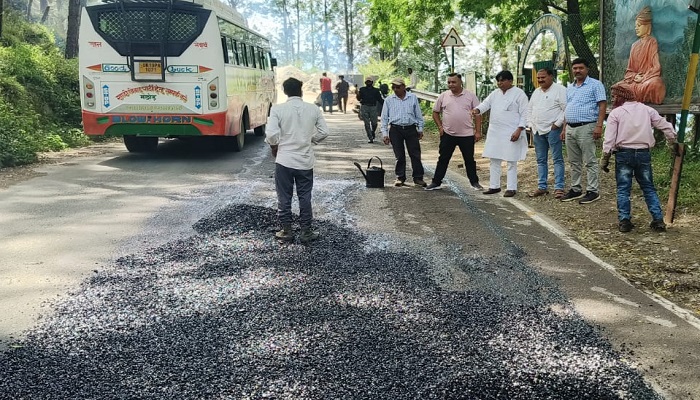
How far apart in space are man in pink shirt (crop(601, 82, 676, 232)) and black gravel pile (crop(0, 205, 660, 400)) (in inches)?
92.1

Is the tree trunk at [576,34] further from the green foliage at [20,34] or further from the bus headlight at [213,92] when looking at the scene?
the green foliage at [20,34]

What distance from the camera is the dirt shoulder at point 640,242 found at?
226 inches

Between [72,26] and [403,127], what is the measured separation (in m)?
16.2

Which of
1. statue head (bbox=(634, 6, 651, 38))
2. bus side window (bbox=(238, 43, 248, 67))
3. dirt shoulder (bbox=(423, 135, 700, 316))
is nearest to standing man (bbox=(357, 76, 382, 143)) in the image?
bus side window (bbox=(238, 43, 248, 67))

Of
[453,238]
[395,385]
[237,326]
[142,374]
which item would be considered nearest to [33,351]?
[142,374]

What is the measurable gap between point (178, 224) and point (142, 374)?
13.7 feet

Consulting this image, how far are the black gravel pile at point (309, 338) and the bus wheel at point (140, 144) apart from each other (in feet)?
31.0

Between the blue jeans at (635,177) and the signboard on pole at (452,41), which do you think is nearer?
the blue jeans at (635,177)

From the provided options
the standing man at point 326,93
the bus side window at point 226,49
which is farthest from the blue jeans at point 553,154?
the standing man at point 326,93

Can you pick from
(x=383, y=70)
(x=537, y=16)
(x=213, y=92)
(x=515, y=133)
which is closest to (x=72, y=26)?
(x=213, y=92)

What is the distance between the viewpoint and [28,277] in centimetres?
566

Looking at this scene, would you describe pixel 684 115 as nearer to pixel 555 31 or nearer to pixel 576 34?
pixel 555 31

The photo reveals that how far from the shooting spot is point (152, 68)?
12.8 metres

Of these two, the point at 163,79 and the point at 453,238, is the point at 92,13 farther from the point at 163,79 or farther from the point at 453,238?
the point at 453,238
